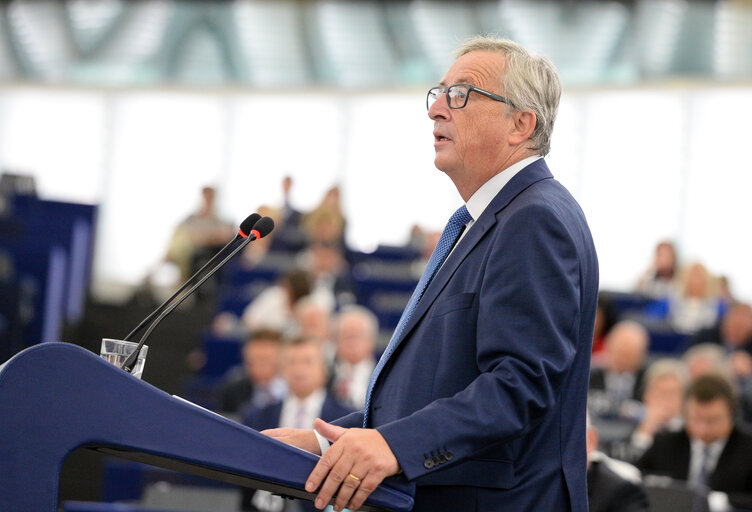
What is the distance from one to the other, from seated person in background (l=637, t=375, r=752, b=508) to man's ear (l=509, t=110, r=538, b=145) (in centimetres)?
315

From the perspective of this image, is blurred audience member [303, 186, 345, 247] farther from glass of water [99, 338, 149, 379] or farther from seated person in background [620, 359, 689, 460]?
glass of water [99, 338, 149, 379]

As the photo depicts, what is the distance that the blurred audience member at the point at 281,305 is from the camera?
669 cm


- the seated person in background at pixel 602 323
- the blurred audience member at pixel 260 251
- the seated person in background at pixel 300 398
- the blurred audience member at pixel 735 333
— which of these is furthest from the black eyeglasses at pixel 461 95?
the blurred audience member at pixel 260 251

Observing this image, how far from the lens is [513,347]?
1.61m

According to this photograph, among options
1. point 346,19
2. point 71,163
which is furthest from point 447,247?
point 71,163

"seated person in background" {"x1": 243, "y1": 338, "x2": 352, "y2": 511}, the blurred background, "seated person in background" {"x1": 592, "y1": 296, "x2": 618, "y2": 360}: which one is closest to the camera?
"seated person in background" {"x1": 243, "y1": 338, "x2": 352, "y2": 511}

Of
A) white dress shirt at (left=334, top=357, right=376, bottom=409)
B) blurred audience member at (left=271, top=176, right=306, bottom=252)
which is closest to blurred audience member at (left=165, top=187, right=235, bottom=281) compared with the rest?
blurred audience member at (left=271, top=176, right=306, bottom=252)

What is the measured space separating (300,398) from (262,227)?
2985 millimetres

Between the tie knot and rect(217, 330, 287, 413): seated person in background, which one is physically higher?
the tie knot

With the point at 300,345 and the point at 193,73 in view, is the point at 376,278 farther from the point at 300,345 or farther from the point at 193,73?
the point at 193,73

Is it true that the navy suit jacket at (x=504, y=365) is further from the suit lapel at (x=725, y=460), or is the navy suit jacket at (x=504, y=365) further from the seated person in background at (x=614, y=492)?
the suit lapel at (x=725, y=460)

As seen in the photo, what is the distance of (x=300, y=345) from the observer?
4871 millimetres

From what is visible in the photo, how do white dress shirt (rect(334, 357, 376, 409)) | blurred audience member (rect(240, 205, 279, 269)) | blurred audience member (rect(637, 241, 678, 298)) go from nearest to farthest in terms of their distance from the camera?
white dress shirt (rect(334, 357, 376, 409)), blurred audience member (rect(240, 205, 279, 269)), blurred audience member (rect(637, 241, 678, 298))

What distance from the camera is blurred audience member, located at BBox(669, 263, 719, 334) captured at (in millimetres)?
8109
